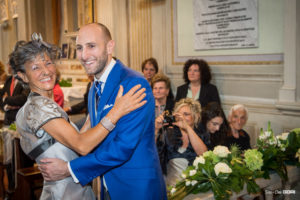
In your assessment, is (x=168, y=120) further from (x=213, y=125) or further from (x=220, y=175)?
(x=220, y=175)

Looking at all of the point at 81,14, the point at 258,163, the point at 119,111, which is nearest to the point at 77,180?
the point at 119,111

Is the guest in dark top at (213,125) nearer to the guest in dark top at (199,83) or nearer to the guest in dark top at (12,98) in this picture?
the guest in dark top at (199,83)

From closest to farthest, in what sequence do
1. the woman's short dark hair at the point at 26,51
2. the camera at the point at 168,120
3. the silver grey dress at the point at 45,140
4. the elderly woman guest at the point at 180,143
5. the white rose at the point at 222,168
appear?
the silver grey dress at the point at 45,140 < the woman's short dark hair at the point at 26,51 < the white rose at the point at 222,168 < the elderly woman guest at the point at 180,143 < the camera at the point at 168,120

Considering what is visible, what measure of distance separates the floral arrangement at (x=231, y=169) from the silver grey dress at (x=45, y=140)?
2.24 feet

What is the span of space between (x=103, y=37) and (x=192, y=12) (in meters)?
3.77

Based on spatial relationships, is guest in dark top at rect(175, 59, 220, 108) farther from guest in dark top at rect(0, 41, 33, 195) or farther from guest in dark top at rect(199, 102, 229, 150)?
guest in dark top at rect(0, 41, 33, 195)

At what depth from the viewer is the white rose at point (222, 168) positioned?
2.17m

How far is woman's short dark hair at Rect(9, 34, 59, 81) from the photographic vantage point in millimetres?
2061

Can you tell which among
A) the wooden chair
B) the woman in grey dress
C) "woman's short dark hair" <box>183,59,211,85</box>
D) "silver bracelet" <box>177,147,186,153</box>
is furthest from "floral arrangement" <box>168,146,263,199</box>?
"woman's short dark hair" <box>183,59,211,85</box>

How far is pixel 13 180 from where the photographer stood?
471 centimetres

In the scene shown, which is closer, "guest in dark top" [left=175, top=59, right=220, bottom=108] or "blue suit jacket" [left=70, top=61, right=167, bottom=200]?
"blue suit jacket" [left=70, top=61, right=167, bottom=200]

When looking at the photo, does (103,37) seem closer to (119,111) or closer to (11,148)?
(119,111)

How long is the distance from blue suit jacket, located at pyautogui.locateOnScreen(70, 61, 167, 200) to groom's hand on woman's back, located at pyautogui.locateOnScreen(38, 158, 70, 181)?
0.07 metres

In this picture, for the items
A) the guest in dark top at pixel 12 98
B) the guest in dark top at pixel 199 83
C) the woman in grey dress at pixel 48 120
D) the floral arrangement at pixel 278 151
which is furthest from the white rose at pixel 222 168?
the guest in dark top at pixel 12 98
